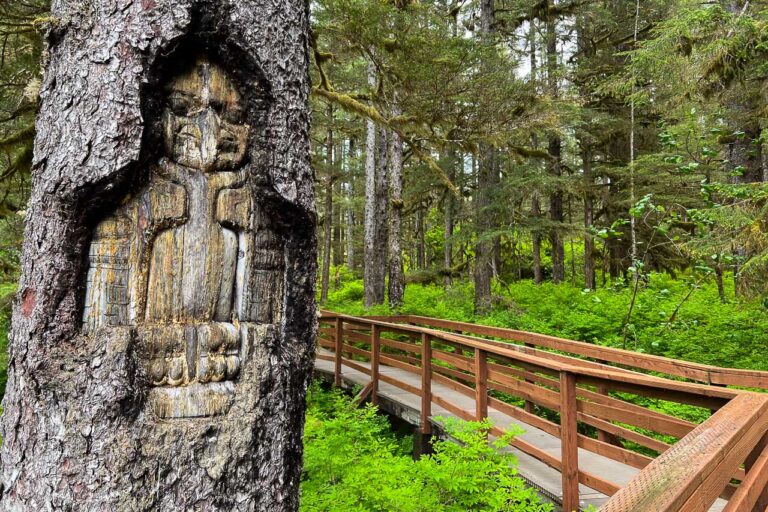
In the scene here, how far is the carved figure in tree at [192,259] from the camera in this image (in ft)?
6.63

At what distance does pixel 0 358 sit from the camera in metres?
6.23

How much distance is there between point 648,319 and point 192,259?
988cm

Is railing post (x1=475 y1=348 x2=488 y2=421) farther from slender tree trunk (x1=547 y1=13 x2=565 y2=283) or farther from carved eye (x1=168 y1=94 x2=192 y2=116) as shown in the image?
slender tree trunk (x1=547 y1=13 x2=565 y2=283)

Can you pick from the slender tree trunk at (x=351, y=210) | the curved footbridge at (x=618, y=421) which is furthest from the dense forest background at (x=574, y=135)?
the slender tree trunk at (x=351, y=210)

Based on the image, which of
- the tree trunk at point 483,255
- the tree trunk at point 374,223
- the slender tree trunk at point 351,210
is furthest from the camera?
the slender tree trunk at point 351,210

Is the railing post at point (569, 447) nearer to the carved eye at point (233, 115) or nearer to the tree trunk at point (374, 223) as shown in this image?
the carved eye at point (233, 115)

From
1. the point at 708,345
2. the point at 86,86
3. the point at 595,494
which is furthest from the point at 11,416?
the point at 708,345

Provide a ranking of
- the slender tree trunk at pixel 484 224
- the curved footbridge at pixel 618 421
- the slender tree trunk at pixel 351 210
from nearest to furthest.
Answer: the curved footbridge at pixel 618 421 → the slender tree trunk at pixel 484 224 → the slender tree trunk at pixel 351 210

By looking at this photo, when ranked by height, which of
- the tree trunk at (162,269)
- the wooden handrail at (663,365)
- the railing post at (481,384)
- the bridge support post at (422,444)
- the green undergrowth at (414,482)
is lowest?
the bridge support post at (422,444)

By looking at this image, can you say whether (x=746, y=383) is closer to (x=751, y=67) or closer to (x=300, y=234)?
(x=300, y=234)

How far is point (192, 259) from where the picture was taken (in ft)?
6.86

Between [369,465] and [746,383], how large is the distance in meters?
2.92

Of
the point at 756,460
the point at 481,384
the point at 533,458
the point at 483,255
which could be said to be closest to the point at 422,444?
the point at 481,384

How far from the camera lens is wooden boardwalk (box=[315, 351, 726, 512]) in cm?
386
